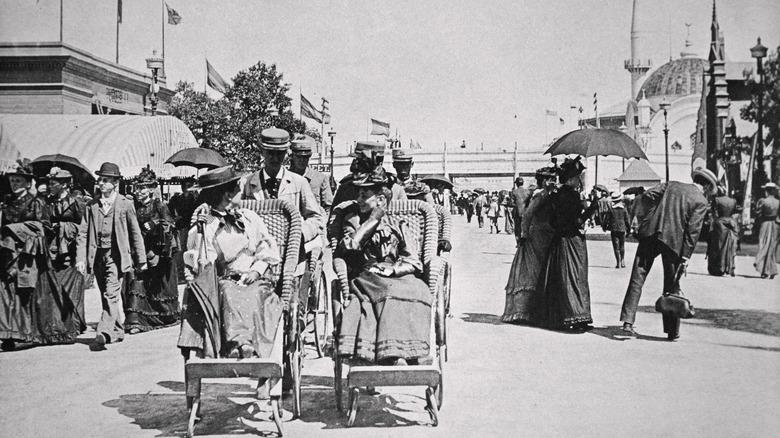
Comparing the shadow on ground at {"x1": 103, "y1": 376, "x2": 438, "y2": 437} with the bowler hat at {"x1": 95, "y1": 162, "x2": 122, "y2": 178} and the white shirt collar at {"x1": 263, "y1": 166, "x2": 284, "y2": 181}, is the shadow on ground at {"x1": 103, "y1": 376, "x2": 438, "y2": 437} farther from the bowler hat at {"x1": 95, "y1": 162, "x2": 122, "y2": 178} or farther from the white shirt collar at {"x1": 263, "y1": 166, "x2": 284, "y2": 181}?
the bowler hat at {"x1": 95, "y1": 162, "x2": 122, "y2": 178}

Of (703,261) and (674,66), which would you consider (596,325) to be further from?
(674,66)

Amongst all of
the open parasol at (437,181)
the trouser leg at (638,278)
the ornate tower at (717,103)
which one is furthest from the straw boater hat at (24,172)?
the ornate tower at (717,103)

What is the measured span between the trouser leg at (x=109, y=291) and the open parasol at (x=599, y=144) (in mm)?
5561

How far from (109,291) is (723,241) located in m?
11.8

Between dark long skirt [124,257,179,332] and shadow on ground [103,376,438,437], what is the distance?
10.1 feet

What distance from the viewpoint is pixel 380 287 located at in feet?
17.9

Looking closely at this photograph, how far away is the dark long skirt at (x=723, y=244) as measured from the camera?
49.5 feet

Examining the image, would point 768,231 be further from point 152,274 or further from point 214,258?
point 214,258

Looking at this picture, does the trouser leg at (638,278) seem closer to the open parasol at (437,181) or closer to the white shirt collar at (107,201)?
the white shirt collar at (107,201)

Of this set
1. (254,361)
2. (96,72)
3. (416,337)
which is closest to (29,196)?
(254,361)

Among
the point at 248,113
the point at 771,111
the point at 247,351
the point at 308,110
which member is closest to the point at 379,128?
the point at 308,110

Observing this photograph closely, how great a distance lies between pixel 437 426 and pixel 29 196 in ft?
18.1

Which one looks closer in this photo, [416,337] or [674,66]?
[416,337]

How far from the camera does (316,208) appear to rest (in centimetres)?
717
